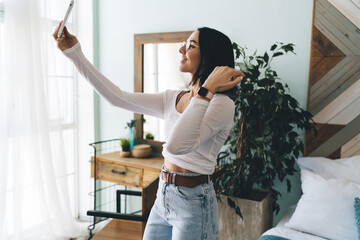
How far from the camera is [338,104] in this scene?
2.24 meters

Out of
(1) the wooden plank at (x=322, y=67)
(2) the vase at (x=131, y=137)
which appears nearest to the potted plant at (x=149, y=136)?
(2) the vase at (x=131, y=137)

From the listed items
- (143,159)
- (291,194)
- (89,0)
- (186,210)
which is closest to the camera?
(186,210)

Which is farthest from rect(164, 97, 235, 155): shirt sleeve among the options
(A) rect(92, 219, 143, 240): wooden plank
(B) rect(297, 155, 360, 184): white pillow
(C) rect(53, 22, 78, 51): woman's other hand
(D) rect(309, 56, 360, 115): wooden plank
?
(D) rect(309, 56, 360, 115): wooden plank

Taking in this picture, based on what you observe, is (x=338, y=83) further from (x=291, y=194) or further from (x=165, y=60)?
(x=165, y=60)

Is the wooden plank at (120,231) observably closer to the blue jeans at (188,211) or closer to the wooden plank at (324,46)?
the blue jeans at (188,211)

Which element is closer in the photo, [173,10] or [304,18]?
[304,18]

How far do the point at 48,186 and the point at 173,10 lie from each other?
182cm

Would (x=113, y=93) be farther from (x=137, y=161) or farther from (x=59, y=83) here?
(x=59, y=83)

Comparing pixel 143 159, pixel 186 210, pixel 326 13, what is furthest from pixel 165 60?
pixel 186 210

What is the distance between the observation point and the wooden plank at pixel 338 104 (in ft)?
7.15

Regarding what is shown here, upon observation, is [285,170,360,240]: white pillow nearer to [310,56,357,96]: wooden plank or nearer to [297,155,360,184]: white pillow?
[297,155,360,184]: white pillow

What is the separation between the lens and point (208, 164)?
4.04 feet

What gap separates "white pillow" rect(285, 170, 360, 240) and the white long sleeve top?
900 millimetres

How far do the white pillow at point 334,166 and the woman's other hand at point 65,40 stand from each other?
5.49ft
